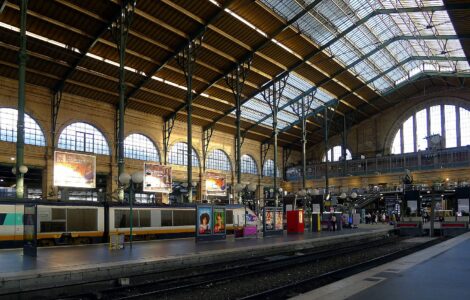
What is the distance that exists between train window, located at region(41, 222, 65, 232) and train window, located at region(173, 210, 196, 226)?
27.7 ft

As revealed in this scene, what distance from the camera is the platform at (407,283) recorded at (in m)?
9.78

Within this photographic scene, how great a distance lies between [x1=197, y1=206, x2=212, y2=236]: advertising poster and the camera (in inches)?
1024

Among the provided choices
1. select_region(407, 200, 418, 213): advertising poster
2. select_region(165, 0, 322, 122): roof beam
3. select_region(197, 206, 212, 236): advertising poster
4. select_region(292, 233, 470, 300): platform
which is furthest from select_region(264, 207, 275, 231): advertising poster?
select_region(165, 0, 322, 122): roof beam

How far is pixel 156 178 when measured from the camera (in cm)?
4428

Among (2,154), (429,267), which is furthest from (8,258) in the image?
(2,154)

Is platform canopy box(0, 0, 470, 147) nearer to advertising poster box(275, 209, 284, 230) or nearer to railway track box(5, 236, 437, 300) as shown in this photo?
advertising poster box(275, 209, 284, 230)

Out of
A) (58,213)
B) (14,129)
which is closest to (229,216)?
(58,213)

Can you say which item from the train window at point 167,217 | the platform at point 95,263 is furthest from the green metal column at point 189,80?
the platform at point 95,263

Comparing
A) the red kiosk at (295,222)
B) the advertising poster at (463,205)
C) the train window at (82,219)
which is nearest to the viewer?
the train window at (82,219)

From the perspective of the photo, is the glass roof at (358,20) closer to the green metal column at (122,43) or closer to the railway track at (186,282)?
the green metal column at (122,43)

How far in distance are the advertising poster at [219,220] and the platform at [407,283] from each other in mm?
13100

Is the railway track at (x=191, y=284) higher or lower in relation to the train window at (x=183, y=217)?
lower

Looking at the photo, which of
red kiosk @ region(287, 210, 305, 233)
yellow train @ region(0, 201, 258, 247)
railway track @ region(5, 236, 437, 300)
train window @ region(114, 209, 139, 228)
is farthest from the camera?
red kiosk @ region(287, 210, 305, 233)

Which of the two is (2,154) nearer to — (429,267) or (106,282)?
(106,282)
